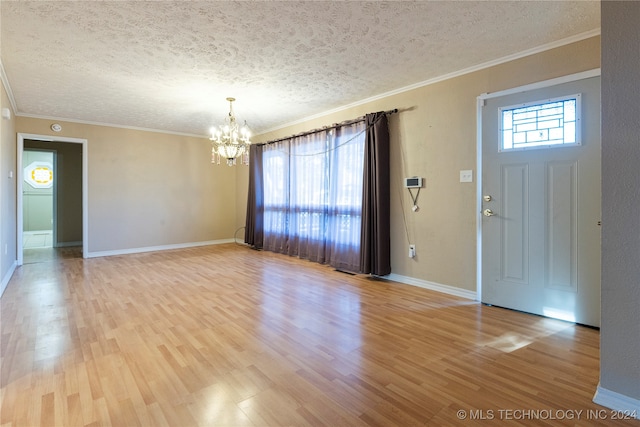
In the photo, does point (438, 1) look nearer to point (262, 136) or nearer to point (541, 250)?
point (541, 250)

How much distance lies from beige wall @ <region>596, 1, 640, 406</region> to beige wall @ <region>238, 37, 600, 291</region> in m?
1.40

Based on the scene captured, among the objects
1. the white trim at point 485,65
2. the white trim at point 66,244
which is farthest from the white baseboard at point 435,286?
the white trim at point 66,244

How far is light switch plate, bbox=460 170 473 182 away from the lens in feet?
11.0

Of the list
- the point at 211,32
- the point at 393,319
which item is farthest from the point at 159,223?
the point at 393,319

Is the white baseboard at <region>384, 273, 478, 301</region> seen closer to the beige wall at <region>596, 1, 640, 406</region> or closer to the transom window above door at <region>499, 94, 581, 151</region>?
the transom window above door at <region>499, 94, 581, 151</region>

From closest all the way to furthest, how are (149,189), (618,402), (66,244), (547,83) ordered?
(618,402)
(547,83)
(149,189)
(66,244)

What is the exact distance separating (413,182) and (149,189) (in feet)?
17.9

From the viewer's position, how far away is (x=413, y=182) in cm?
389

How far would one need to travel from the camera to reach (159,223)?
666cm

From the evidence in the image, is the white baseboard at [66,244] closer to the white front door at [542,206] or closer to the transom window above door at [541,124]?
the white front door at [542,206]

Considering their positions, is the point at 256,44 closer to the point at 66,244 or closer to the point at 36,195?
the point at 66,244

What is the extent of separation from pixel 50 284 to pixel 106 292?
101cm

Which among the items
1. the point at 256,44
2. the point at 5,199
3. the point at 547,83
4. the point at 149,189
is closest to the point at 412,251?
the point at 547,83

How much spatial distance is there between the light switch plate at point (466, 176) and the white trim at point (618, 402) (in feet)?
7.13
